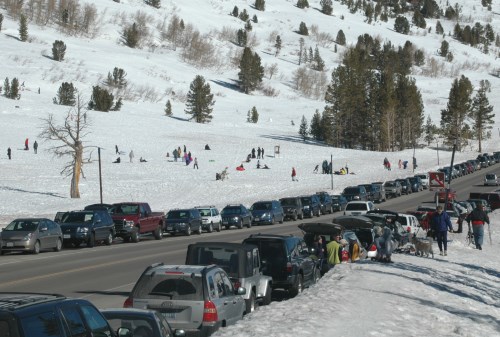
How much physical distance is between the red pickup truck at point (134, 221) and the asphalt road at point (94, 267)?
21.3 inches

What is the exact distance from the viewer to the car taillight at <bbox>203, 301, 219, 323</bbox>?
11.9 meters

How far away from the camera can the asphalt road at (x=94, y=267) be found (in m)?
19.7

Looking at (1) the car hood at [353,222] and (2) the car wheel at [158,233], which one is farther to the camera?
(2) the car wheel at [158,233]

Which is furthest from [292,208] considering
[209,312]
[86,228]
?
[209,312]

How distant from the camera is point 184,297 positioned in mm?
12078

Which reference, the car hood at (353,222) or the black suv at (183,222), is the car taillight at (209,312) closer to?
the car hood at (353,222)

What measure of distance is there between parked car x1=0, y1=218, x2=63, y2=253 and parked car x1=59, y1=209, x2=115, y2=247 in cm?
167

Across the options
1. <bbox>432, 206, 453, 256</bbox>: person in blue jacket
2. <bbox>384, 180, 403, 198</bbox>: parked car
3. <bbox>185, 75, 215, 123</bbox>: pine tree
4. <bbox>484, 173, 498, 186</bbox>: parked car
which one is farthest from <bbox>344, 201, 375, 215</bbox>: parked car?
<bbox>185, 75, 215, 123</bbox>: pine tree

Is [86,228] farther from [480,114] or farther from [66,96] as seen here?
[480,114]

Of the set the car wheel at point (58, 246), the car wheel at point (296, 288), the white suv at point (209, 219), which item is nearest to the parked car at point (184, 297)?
the car wheel at point (296, 288)

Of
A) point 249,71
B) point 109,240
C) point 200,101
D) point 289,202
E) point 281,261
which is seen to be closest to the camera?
point 281,261

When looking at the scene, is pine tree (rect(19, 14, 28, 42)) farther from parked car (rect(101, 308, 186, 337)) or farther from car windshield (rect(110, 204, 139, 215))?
parked car (rect(101, 308, 186, 337))

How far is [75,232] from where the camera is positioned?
111ft

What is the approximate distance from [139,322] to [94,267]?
52.7 feet
